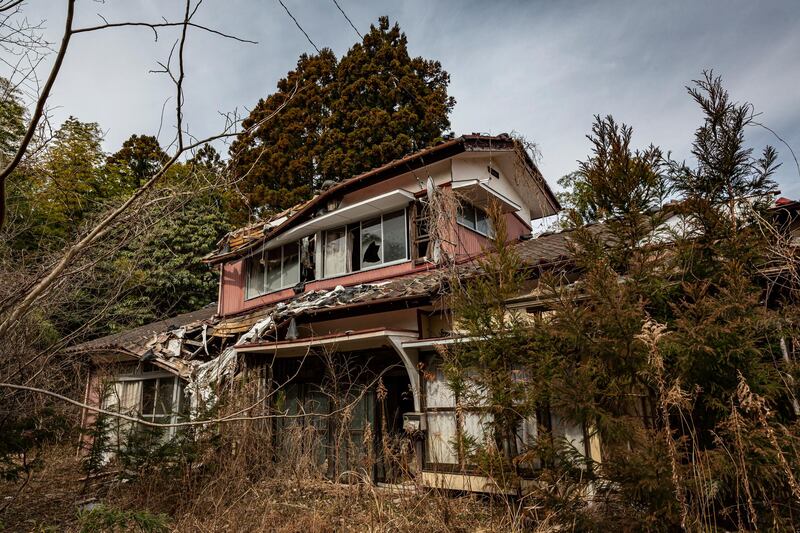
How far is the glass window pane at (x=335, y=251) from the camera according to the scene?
1211cm

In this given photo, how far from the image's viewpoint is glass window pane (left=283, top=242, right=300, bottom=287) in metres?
13.2

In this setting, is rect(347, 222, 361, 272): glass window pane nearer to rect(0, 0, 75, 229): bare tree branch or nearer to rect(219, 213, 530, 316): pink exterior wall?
rect(219, 213, 530, 316): pink exterior wall

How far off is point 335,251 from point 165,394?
208 inches

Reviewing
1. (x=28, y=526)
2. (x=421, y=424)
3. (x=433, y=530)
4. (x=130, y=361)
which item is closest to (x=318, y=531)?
(x=433, y=530)

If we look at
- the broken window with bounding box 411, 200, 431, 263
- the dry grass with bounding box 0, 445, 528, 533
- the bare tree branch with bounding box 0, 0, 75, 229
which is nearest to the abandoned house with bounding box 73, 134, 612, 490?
the broken window with bounding box 411, 200, 431, 263

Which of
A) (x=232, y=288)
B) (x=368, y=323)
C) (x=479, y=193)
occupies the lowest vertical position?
(x=368, y=323)

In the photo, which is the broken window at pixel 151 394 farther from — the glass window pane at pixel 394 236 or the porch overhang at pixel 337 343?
the glass window pane at pixel 394 236

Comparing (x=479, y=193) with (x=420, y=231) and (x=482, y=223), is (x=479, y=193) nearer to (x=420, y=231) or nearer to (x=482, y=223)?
(x=482, y=223)

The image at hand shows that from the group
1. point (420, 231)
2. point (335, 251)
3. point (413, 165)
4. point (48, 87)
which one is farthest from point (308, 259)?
point (48, 87)

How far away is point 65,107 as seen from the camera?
3.97 metres

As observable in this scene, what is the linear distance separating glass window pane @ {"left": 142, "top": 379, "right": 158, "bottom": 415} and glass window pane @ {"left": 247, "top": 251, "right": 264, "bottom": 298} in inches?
139

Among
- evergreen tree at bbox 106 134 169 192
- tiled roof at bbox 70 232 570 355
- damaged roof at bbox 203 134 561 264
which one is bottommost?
tiled roof at bbox 70 232 570 355

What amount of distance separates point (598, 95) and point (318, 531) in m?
6.48

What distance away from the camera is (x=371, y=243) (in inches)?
459
